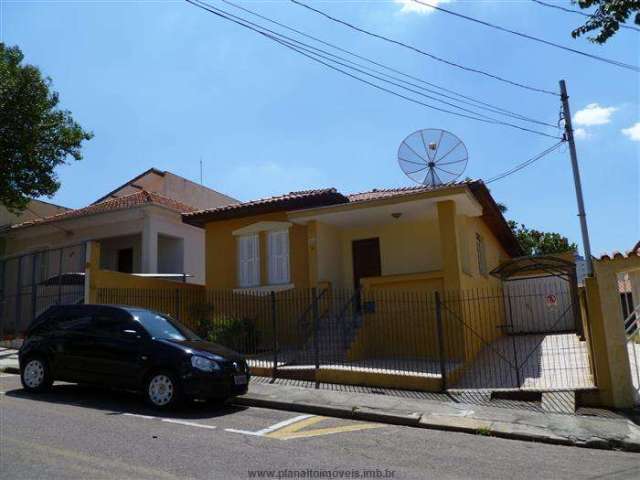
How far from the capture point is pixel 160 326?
9312 millimetres

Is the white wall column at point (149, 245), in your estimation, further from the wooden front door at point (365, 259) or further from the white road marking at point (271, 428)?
the white road marking at point (271, 428)

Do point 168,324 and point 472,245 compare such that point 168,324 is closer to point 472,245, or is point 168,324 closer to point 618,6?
point 618,6

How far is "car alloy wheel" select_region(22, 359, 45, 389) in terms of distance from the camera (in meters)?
9.34

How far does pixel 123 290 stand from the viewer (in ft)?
47.9

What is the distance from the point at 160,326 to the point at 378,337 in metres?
6.23

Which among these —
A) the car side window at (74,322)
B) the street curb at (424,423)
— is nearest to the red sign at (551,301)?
the street curb at (424,423)

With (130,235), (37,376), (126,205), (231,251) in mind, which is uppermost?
(126,205)

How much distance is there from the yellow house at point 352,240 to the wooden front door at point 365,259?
0.10 feet

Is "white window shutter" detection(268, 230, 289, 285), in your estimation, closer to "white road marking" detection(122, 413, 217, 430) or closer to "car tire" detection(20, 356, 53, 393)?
"car tire" detection(20, 356, 53, 393)

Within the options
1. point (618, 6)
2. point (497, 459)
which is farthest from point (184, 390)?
point (618, 6)

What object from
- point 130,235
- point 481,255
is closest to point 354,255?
point 481,255

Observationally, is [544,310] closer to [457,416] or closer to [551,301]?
[551,301]

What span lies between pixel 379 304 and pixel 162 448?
8.44 metres

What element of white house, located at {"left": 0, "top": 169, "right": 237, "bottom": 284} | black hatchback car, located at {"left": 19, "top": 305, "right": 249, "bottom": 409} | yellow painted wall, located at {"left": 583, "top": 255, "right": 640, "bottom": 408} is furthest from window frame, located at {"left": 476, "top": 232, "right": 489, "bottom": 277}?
white house, located at {"left": 0, "top": 169, "right": 237, "bottom": 284}
